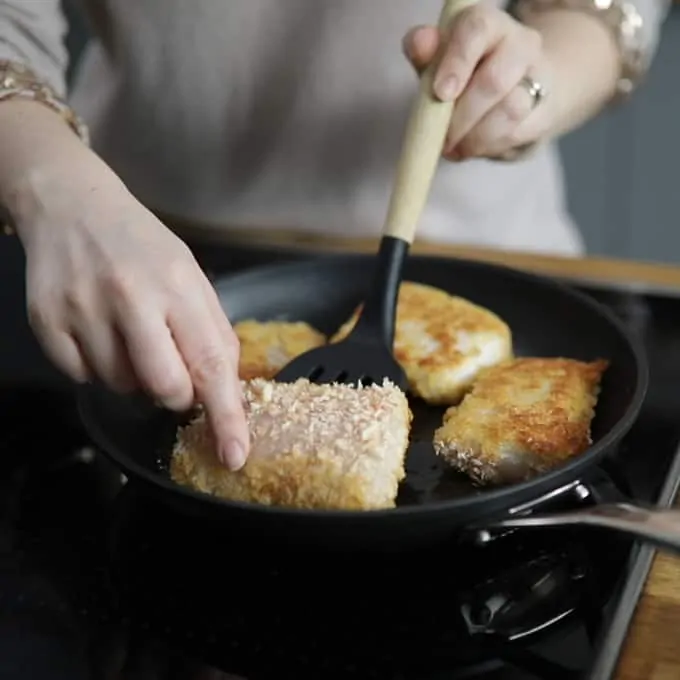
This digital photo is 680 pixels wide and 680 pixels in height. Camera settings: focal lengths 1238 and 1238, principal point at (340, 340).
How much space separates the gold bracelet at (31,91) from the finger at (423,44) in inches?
8.7

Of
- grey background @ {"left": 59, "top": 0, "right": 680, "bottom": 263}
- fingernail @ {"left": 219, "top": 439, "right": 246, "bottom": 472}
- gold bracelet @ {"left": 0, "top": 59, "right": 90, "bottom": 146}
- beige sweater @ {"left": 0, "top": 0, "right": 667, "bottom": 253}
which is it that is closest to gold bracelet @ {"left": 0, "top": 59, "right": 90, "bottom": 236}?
gold bracelet @ {"left": 0, "top": 59, "right": 90, "bottom": 146}

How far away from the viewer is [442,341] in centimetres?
80

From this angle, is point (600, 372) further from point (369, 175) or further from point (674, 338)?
point (369, 175)

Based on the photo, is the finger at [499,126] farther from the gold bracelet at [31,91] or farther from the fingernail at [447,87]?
the gold bracelet at [31,91]

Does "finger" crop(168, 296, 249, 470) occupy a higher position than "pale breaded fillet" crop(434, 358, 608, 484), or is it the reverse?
"finger" crop(168, 296, 249, 470)

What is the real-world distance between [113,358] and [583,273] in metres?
0.43

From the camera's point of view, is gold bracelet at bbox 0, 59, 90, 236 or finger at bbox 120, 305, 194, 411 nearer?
finger at bbox 120, 305, 194, 411

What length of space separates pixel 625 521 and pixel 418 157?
316 mm

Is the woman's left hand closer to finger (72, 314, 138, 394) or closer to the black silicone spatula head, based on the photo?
the black silicone spatula head

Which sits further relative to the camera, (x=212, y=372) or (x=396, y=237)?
(x=396, y=237)

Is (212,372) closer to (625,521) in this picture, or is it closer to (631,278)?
(625,521)

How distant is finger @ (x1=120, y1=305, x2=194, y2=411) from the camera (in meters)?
0.60

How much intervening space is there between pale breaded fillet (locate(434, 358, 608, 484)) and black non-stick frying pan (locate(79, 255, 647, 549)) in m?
0.01

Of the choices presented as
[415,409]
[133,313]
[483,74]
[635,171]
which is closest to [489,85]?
[483,74]
